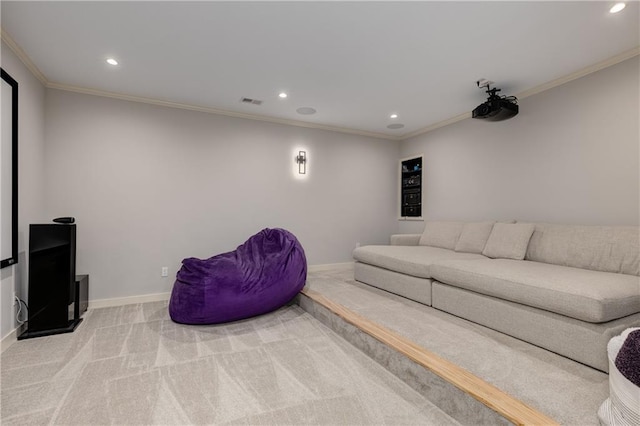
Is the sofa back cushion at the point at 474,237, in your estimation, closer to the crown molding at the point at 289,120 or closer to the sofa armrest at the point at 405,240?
the sofa armrest at the point at 405,240

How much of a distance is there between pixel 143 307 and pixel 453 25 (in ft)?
14.1

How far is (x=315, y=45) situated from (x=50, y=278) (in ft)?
10.6

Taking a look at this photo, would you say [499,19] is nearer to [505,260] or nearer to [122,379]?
[505,260]

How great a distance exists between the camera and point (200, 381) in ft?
6.55

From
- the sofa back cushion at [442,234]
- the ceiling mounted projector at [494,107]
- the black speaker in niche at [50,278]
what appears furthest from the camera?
the sofa back cushion at [442,234]

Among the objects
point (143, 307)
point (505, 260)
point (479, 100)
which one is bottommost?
point (143, 307)

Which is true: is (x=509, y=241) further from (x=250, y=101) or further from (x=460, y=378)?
(x=250, y=101)

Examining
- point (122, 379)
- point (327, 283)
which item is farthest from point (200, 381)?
point (327, 283)

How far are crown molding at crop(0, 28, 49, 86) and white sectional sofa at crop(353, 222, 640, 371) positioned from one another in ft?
13.7

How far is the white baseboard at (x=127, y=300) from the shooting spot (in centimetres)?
356

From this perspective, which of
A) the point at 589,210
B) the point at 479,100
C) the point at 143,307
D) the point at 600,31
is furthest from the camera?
the point at 479,100

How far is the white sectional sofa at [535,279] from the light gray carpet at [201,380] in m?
1.11

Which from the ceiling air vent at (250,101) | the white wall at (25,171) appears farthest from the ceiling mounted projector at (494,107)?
the white wall at (25,171)

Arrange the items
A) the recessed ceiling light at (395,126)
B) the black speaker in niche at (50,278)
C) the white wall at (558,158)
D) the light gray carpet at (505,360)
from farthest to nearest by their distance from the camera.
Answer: the recessed ceiling light at (395,126) < the white wall at (558,158) < the black speaker in niche at (50,278) < the light gray carpet at (505,360)
